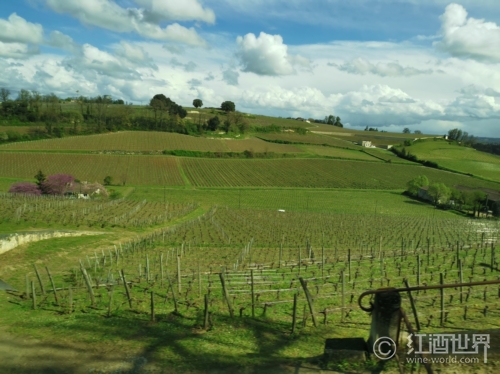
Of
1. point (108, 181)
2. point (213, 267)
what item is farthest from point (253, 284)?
point (108, 181)

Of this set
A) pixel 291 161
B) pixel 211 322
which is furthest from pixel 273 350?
pixel 291 161

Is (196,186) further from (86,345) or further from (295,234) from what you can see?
(86,345)

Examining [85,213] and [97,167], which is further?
[97,167]

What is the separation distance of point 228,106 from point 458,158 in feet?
297

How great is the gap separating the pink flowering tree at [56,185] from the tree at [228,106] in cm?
11225

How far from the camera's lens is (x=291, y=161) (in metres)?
94.2

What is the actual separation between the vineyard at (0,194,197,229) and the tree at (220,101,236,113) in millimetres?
115862

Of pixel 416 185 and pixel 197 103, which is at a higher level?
pixel 197 103

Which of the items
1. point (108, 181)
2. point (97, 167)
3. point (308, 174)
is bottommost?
point (108, 181)

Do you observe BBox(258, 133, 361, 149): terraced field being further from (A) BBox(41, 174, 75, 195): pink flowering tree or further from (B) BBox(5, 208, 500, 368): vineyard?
(B) BBox(5, 208, 500, 368): vineyard

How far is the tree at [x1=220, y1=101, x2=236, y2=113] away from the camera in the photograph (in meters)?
164

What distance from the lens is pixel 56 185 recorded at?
55.4 m
